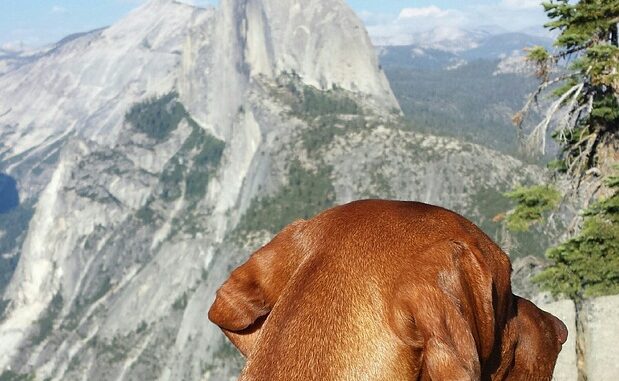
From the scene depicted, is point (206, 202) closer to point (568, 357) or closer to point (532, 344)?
point (568, 357)

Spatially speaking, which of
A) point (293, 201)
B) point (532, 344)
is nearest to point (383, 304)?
point (532, 344)

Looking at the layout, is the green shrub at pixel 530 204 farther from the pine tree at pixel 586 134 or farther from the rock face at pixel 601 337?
the rock face at pixel 601 337

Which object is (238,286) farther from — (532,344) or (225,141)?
(225,141)

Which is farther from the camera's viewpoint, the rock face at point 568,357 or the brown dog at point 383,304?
the rock face at point 568,357

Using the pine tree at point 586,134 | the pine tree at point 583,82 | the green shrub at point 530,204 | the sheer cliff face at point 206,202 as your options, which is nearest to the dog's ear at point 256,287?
the pine tree at point 586,134

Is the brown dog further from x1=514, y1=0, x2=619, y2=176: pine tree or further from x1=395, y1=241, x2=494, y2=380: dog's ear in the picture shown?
x1=514, y1=0, x2=619, y2=176: pine tree

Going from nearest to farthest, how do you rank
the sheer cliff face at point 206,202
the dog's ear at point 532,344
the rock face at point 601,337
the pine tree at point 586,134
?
the dog's ear at point 532,344, the rock face at point 601,337, the pine tree at point 586,134, the sheer cliff face at point 206,202

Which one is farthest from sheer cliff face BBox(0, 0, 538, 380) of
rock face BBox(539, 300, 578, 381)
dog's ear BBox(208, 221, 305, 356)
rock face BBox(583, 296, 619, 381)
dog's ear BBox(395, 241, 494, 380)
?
dog's ear BBox(395, 241, 494, 380)

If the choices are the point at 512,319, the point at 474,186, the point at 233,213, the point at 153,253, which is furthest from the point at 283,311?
the point at 153,253

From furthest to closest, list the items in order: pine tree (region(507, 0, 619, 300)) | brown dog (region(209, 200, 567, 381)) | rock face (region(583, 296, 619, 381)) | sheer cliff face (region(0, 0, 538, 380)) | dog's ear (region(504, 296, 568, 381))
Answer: sheer cliff face (region(0, 0, 538, 380)) → pine tree (region(507, 0, 619, 300)) → rock face (region(583, 296, 619, 381)) → dog's ear (region(504, 296, 568, 381)) → brown dog (region(209, 200, 567, 381))
